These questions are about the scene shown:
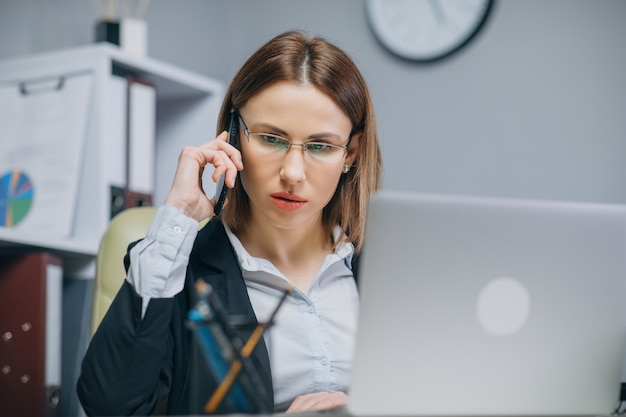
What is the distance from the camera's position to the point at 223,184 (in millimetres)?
1328

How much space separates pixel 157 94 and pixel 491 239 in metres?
1.81

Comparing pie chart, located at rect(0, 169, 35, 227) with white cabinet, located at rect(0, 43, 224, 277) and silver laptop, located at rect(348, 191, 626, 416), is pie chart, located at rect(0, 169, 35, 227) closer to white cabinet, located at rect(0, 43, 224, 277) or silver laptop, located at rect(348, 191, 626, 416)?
white cabinet, located at rect(0, 43, 224, 277)

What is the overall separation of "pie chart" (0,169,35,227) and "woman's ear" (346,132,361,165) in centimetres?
100

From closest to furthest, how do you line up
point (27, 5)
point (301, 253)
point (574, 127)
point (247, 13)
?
1. point (301, 253)
2. point (574, 127)
3. point (27, 5)
4. point (247, 13)

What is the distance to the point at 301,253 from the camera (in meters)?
1.48

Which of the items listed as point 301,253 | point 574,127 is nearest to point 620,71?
point 574,127

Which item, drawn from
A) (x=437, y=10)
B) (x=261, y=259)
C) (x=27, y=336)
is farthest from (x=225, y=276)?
(x=437, y=10)

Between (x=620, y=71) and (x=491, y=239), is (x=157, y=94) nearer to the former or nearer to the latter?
(x=620, y=71)

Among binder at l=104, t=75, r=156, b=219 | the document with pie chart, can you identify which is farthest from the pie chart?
binder at l=104, t=75, r=156, b=219

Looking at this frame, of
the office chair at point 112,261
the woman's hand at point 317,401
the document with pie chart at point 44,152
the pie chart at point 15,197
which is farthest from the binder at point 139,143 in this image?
the woman's hand at point 317,401

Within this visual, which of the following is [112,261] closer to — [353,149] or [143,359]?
[143,359]

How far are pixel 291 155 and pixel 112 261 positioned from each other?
40 cm

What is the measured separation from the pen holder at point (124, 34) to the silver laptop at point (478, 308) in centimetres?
167

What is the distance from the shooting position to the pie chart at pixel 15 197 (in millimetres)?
2061
